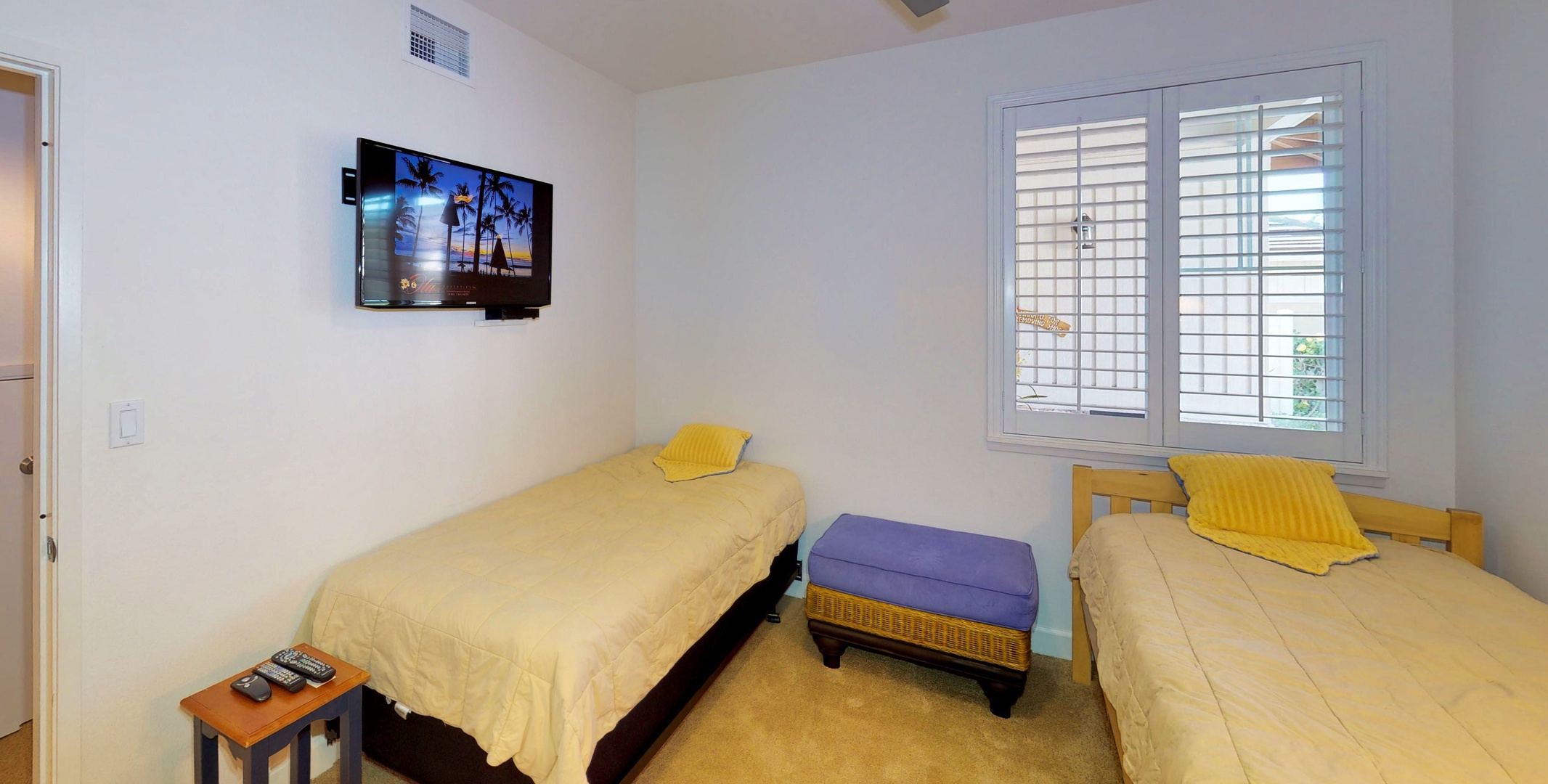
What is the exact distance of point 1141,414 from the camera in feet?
7.84

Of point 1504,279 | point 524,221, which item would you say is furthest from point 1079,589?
point 524,221

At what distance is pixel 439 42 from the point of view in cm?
224

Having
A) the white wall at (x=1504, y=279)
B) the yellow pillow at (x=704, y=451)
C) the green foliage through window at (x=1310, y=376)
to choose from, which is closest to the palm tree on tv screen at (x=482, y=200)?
the yellow pillow at (x=704, y=451)

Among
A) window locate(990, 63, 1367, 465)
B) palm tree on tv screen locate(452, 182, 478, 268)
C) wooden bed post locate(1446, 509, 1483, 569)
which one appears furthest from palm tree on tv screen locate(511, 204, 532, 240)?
wooden bed post locate(1446, 509, 1483, 569)

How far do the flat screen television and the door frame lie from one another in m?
0.59

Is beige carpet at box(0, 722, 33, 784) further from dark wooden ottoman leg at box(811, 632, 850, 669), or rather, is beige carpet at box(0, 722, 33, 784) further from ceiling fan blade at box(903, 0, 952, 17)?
ceiling fan blade at box(903, 0, 952, 17)

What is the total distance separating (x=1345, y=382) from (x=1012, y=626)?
1514 millimetres

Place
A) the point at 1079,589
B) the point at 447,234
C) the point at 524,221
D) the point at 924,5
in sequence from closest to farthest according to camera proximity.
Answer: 1. the point at 924,5
2. the point at 447,234
3. the point at 1079,589
4. the point at 524,221

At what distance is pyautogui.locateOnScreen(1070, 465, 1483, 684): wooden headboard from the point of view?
1.92 m

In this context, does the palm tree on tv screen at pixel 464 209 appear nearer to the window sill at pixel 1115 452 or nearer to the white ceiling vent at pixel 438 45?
the white ceiling vent at pixel 438 45

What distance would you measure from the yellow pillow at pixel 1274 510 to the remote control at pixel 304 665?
2.71 m

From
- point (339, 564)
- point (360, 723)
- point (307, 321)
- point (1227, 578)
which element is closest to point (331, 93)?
point (307, 321)

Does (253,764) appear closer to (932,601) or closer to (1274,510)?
(932,601)

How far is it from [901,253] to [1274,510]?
1721 millimetres
